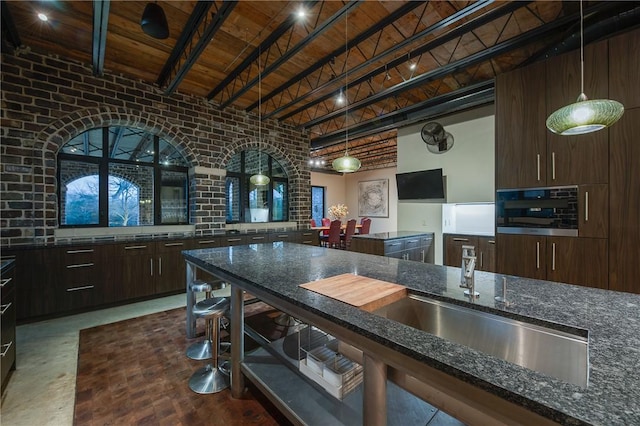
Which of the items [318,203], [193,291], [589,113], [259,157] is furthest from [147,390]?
[318,203]

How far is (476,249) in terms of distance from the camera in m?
4.18

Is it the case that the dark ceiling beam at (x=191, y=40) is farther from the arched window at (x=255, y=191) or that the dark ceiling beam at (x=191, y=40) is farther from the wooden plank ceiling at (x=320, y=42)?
the arched window at (x=255, y=191)

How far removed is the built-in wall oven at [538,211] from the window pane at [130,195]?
5005 mm

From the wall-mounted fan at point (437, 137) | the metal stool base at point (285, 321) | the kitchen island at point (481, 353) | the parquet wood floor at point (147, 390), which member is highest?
the wall-mounted fan at point (437, 137)

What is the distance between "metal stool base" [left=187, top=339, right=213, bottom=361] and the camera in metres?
2.42

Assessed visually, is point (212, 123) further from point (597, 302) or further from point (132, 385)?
point (597, 302)

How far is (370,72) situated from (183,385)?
4.01 meters

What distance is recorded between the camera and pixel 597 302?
123cm

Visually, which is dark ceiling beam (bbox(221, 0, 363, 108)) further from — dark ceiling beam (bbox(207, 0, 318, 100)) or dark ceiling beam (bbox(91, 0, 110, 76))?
dark ceiling beam (bbox(91, 0, 110, 76))

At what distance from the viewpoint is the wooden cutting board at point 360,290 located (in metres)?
1.25

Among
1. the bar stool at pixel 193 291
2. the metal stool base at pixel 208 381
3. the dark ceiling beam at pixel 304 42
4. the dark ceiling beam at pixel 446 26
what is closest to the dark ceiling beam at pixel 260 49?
the dark ceiling beam at pixel 304 42

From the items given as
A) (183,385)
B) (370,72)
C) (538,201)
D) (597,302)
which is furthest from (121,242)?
(538,201)

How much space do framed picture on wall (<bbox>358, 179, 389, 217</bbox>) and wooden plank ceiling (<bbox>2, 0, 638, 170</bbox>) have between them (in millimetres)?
5667

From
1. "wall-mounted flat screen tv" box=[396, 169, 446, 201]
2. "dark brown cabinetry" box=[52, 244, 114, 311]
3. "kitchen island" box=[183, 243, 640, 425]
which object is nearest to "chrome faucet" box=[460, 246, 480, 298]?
"kitchen island" box=[183, 243, 640, 425]
